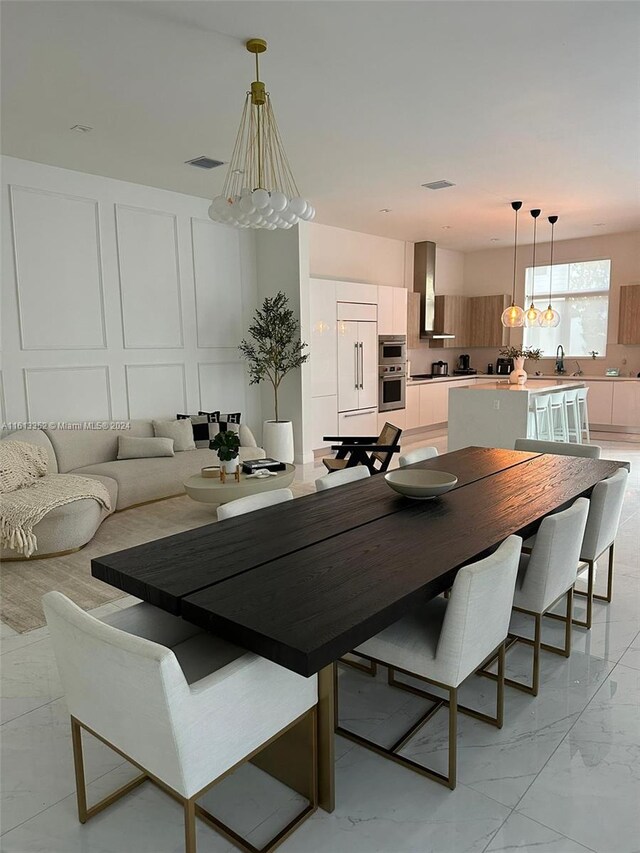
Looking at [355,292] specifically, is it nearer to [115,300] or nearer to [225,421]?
[225,421]

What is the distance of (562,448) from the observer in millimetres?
4141

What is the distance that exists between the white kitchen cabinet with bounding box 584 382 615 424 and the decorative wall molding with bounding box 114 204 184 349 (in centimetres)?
623

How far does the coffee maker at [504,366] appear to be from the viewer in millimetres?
10531

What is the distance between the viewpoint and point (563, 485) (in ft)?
10.0

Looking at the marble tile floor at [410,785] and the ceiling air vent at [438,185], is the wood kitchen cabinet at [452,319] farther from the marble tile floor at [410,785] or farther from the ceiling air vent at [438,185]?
the marble tile floor at [410,785]

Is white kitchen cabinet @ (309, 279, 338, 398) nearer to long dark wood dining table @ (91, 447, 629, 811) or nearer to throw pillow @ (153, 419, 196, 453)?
throw pillow @ (153, 419, 196, 453)

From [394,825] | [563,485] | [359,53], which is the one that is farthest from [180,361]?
[394,825]

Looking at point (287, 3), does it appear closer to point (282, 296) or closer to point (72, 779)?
point (72, 779)

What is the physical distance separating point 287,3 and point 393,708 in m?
3.22

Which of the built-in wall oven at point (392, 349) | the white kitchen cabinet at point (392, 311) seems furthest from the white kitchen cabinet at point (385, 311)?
the built-in wall oven at point (392, 349)

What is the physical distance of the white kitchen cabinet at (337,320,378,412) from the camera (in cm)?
795

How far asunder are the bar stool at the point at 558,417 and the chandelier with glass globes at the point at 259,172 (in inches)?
161

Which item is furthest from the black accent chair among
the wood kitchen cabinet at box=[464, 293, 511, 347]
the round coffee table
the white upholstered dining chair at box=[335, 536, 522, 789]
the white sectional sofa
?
the wood kitchen cabinet at box=[464, 293, 511, 347]

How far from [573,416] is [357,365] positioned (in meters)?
3.08
